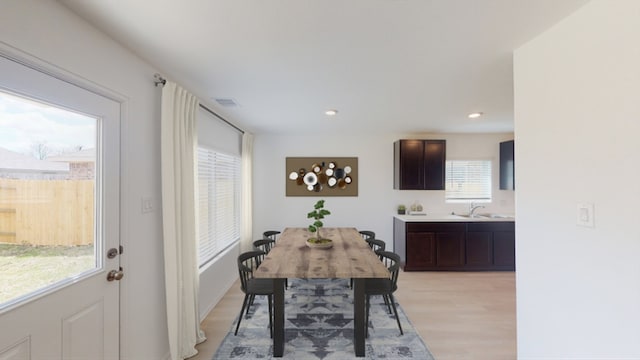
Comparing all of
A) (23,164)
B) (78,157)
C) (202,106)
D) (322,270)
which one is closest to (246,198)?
(202,106)

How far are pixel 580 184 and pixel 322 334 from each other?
7.63 feet

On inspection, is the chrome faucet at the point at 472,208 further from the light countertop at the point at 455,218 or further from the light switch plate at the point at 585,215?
the light switch plate at the point at 585,215

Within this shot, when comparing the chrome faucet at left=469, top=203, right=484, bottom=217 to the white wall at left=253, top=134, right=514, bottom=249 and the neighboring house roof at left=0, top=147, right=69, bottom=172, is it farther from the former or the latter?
the neighboring house roof at left=0, top=147, right=69, bottom=172

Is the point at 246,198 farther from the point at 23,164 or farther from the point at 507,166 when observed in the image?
the point at 507,166

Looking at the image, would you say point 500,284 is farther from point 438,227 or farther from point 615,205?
point 615,205

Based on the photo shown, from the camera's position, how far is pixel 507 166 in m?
4.52

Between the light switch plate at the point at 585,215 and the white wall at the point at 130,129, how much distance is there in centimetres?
265

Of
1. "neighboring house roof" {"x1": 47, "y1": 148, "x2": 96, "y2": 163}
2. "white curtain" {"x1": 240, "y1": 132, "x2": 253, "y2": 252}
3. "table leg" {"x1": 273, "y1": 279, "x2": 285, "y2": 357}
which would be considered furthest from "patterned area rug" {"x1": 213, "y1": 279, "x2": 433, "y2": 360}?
"neighboring house roof" {"x1": 47, "y1": 148, "x2": 96, "y2": 163}

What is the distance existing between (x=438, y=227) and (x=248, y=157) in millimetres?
3382

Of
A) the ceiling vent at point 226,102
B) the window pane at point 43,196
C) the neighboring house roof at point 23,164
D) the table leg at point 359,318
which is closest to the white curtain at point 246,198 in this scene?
the ceiling vent at point 226,102

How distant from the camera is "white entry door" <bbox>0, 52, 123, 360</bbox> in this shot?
3.59 ft

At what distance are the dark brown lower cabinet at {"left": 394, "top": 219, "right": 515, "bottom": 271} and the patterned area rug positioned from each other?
52.5 inches

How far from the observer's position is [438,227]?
13.9 ft

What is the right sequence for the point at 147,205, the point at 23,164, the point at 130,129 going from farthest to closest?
1. the point at 147,205
2. the point at 130,129
3. the point at 23,164
